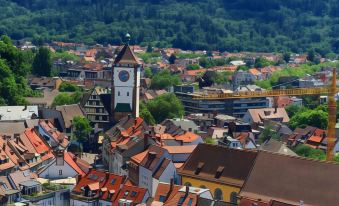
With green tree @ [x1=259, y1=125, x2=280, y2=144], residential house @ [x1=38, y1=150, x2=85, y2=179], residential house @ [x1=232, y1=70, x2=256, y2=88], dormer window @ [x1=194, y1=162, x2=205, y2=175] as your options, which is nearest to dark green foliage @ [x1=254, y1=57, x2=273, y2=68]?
residential house @ [x1=232, y1=70, x2=256, y2=88]

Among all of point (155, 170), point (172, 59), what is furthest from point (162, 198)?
point (172, 59)

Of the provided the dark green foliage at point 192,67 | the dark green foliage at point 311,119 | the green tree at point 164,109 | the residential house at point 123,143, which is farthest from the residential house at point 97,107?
the dark green foliage at point 192,67

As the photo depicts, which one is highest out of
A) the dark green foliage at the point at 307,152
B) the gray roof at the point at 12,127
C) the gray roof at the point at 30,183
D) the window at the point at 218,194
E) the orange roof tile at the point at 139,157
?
the window at the point at 218,194

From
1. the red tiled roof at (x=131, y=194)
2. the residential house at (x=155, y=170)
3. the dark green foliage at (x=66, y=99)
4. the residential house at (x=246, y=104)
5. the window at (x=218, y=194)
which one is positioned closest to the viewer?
the window at (x=218, y=194)

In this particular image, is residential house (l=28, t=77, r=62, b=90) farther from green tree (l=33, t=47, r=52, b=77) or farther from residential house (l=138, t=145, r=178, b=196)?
residential house (l=138, t=145, r=178, b=196)

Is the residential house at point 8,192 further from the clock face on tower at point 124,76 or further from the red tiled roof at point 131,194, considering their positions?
the clock face on tower at point 124,76

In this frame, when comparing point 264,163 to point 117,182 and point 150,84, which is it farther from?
point 150,84
